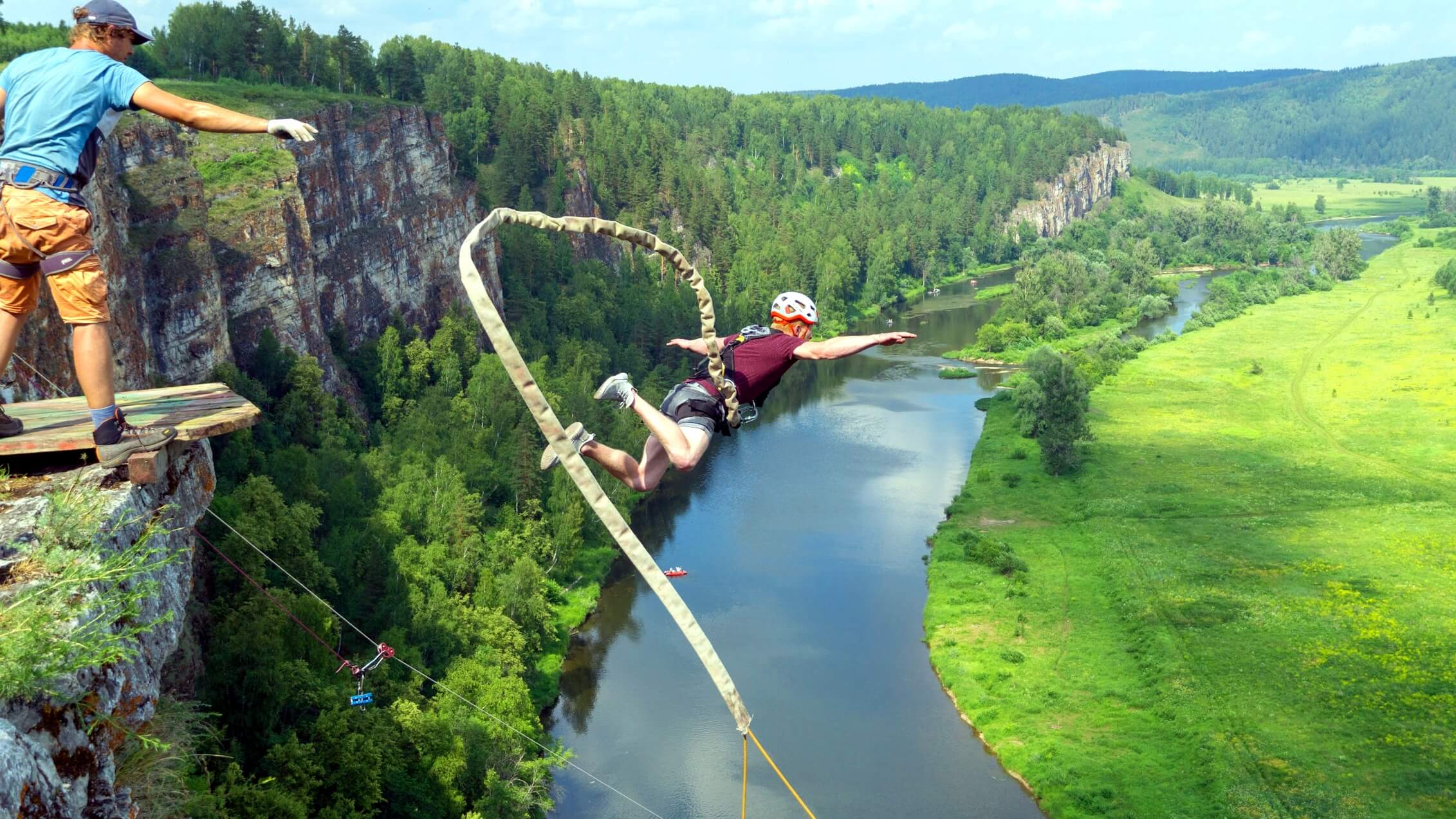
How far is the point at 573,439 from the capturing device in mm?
9617

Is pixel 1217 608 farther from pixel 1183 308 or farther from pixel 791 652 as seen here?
pixel 1183 308

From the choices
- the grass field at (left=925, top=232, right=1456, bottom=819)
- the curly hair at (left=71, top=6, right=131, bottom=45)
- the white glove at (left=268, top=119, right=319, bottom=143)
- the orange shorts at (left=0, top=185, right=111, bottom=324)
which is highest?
the curly hair at (left=71, top=6, right=131, bottom=45)

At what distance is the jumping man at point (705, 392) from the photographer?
10281mm

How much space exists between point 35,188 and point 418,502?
43.4 metres

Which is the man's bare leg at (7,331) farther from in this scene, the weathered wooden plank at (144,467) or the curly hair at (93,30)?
the curly hair at (93,30)

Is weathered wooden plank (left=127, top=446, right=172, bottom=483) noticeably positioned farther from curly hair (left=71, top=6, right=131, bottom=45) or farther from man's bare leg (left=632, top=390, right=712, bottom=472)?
man's bare leg (left=632, top=390, right=712, bottom=472)

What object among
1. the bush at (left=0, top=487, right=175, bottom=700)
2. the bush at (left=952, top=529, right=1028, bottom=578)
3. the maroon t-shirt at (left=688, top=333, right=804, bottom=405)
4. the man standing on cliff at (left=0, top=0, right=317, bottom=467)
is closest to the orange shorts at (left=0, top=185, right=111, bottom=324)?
the man standing on cliff at (left=0, top=0, right=317, bottom=467)

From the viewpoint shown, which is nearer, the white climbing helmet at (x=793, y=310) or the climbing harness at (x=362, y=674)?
the white climbing helmet at (x=793, y=310)

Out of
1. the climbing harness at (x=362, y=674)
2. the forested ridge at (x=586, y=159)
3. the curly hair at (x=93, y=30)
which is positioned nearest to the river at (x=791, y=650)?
the climbing harness at (x=362, y=674)

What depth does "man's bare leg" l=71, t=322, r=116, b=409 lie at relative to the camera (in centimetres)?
975

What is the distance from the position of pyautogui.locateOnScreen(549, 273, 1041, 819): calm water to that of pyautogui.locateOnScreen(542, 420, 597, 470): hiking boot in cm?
2991

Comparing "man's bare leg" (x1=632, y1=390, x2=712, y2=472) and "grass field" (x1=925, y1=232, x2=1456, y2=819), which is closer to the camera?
"man's bare leg" (x1=632, y1=390, x2=712, y2=472)

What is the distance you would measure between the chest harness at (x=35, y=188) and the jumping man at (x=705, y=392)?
4.27 metres

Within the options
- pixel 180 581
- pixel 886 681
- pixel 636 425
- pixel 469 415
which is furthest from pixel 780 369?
pixel 636 425
